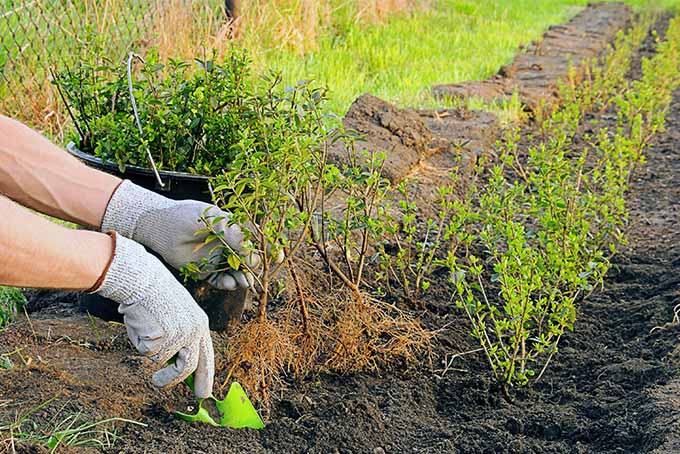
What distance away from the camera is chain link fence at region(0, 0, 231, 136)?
4812mm

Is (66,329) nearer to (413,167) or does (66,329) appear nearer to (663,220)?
(413,167)

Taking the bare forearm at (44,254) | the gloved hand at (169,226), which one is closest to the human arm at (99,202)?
the gloved hand at (169,226)

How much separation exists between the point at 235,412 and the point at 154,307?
1.28 ft

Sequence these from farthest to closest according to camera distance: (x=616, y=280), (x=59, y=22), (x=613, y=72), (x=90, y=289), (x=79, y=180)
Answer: (x=613, y=72), (x=59, y=22), (x=616, y=280), (x=79, y=180), (x=90, y=289)

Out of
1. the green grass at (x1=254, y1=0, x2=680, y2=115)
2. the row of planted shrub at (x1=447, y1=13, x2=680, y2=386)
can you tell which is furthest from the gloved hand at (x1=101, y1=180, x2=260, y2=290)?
the green grass at (x1=254, y1=0, x2=680, y2=115)

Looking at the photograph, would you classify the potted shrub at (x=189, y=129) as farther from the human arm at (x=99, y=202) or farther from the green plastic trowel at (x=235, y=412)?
the green plastic trowel at (x=235, y=412)

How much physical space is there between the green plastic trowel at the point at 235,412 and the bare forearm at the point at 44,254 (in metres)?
0.47

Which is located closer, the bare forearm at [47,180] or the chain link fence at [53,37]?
the bare forearm at [47,180]

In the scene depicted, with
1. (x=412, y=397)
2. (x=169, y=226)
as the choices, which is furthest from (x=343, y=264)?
(x=169, y=226)

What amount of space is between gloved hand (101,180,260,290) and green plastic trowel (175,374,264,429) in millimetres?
287

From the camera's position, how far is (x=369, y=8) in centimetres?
860

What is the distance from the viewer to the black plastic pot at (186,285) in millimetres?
2547

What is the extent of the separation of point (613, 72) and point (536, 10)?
6019 millimetres

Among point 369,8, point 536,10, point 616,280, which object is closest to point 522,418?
point 616,280
